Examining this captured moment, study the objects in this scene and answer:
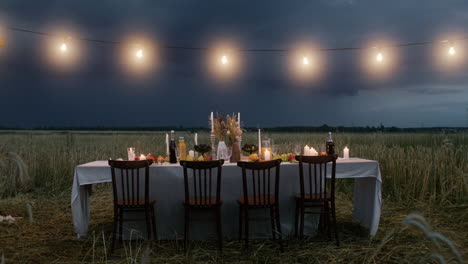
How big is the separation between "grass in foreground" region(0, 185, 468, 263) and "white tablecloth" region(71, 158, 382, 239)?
0.17m

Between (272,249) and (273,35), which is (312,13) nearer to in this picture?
(273,35)

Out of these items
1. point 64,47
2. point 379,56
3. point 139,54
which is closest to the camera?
point 64,47

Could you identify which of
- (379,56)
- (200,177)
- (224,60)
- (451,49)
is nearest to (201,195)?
(200,177)

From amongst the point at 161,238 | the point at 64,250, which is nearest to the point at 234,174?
the point at 161,238

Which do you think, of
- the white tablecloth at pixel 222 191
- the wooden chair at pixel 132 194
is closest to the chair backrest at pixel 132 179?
the wooden chair at pixel 132 194

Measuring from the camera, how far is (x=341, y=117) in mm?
12734

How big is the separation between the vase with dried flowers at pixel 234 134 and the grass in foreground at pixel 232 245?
877 millimetres

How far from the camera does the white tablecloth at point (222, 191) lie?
12.2 feet

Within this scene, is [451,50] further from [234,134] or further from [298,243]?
[298,243]

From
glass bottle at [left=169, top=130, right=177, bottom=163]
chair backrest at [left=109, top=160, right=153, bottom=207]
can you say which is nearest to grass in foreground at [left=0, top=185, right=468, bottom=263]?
chair backrest at [left=109, top=160, right=153, bottom=207]

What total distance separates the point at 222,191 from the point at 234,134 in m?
0.60

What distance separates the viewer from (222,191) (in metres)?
3.85

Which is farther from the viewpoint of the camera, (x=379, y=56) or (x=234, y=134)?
(x=379, y=56)

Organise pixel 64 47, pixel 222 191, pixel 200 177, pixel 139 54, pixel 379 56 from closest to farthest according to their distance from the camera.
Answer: pixel 200 177 → pixel 222 191 → pixel 64 47 → pixel 139 54 → pixel 379 56
